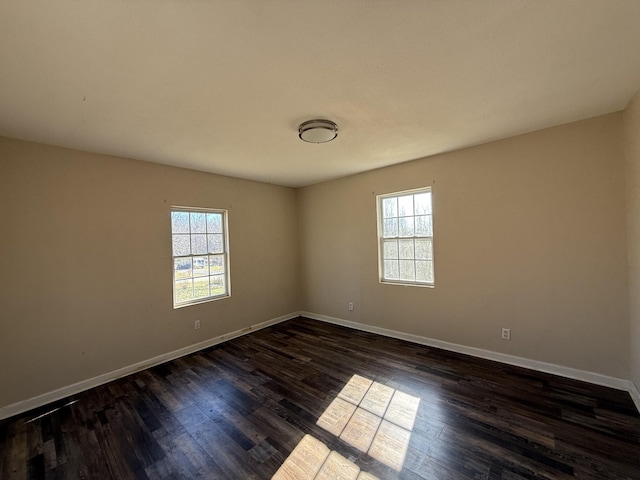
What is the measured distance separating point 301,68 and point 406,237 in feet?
9.27

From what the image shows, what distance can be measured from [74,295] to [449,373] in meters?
4.06

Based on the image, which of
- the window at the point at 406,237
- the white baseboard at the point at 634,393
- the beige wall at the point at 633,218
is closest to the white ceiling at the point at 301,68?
the beige wall at the point at 633,218

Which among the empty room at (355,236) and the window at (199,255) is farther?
the window at (199,255)

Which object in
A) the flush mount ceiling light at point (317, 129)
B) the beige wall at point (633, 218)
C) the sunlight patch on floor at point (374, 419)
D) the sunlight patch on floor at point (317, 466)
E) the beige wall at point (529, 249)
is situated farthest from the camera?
the beige wall at point (529, 249)

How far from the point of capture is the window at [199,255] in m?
3.66

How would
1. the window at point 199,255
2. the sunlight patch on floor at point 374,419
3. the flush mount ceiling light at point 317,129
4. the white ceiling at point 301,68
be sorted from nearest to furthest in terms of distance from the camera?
the white ceiling at point 301,68, the sunlight patch on floor at point 374,419, the flush mount ceiling light at point 317,129, the window at point 199,255

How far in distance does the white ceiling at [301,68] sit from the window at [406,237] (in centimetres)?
119

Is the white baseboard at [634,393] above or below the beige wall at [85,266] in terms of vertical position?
below

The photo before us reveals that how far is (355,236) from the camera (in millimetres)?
4391

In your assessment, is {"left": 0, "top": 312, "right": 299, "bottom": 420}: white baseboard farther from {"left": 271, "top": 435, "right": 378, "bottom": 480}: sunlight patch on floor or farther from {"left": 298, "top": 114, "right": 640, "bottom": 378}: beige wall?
{"left": 298, "top": 114, "right": 640, "bottom": 378}: beige wall

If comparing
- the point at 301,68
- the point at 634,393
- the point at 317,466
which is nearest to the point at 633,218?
the point at 634,393

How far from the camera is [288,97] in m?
1.97

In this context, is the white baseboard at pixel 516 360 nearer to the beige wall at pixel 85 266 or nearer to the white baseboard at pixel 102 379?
the white baseboard at pixel 102 379

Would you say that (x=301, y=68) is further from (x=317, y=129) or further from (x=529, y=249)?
(x=529, y=249)
